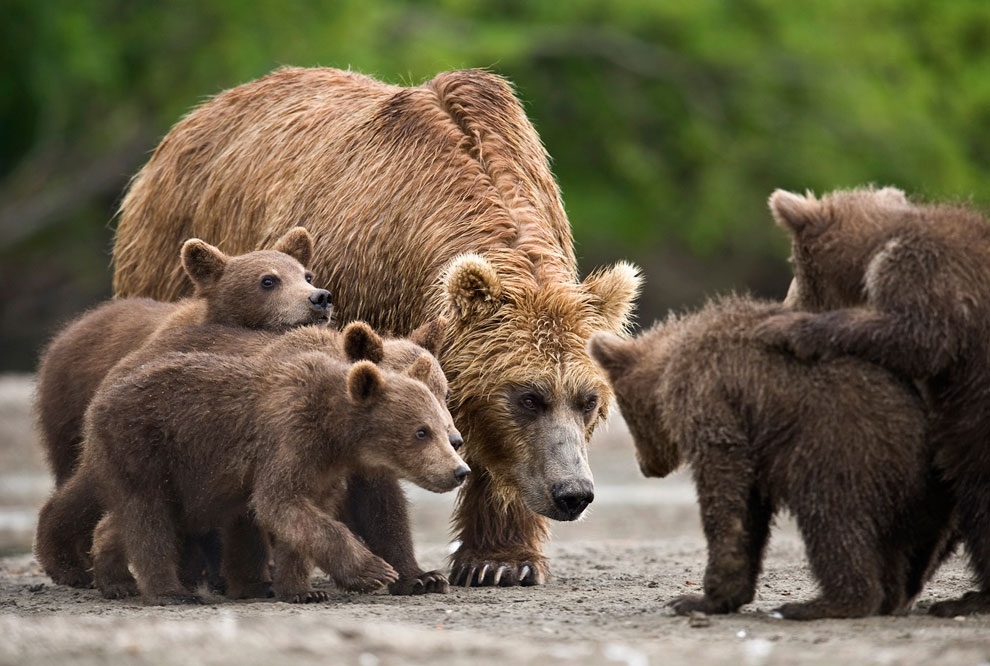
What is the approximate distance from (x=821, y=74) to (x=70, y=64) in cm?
1698

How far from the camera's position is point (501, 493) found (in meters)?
8.32

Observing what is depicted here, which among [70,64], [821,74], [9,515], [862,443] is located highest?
[821,74]

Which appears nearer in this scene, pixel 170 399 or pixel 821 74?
pixel 170 399

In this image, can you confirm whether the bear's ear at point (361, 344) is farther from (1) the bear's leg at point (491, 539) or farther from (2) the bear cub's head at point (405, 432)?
(1) the bear's leg at point (491, 539)

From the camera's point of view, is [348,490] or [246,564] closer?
[246,564]

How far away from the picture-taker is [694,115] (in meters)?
33.6

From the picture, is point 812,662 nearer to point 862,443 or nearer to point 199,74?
point 862,443

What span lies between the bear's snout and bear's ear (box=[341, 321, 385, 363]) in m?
1.07

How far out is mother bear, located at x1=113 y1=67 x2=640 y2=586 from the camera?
7.96 m

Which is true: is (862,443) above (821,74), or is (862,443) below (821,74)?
below

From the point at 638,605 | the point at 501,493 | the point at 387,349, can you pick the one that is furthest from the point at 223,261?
the point at 638,605

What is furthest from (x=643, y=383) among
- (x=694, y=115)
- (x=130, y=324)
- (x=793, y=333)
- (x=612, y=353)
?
(x=694, y=115)

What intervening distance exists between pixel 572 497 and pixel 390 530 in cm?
85

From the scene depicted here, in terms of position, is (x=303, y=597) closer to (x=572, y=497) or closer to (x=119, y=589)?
(x=119, y=589)
